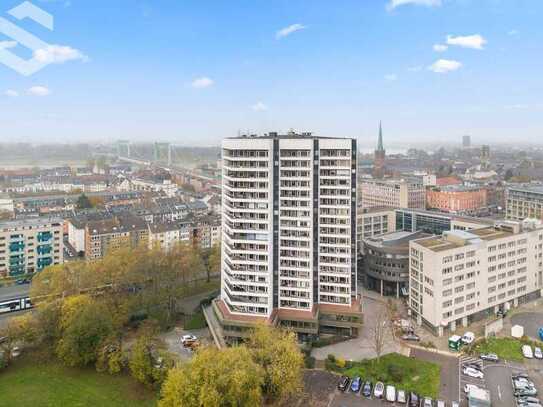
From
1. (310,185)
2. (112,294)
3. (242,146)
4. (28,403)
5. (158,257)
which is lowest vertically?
(28,403)

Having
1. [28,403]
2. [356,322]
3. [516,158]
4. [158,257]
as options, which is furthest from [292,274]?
[516,158]

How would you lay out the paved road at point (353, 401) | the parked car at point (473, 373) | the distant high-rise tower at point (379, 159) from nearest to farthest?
the paved road at point (353, 401) → the parked car at point (473, 373) → the distant high-rise tower at point (379, 159)

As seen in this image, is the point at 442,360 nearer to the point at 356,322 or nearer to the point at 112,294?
the point at 356,322

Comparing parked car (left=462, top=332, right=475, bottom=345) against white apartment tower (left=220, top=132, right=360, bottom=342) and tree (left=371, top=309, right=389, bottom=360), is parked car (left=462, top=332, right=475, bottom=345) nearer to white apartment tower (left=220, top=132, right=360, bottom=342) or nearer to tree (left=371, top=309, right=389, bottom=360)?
tree (left=371, top=309, right=389, bottom=360)

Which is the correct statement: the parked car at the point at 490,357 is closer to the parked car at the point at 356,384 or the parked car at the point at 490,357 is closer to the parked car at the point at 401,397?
the parked car at the point at 401,397

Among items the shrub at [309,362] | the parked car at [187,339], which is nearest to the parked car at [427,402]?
the shrub at [309,362]
